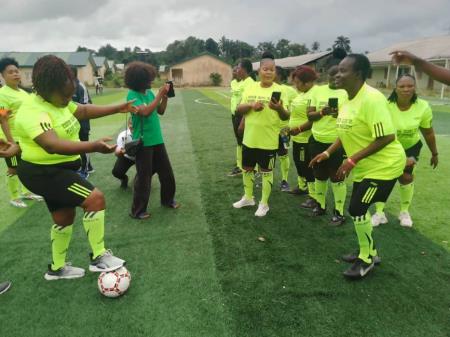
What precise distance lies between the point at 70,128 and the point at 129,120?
1918mm

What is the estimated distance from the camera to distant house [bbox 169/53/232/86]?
2333 inches

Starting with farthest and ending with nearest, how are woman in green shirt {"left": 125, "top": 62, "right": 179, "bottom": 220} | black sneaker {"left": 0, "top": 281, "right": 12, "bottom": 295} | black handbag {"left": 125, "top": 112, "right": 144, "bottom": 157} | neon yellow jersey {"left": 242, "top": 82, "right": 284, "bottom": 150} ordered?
1. neon yellow jersey {"left": 242, "top": 82, "right": 284, "bottom": 150}
2. woman in green shirt {"left": 125, "top": 62, "right": 179, "bottom": 220}
3. black handbag {"left": 125, "top": 112, "right": 144, "bottom": 157}
4. black sneaker {"left": 0, "top": 281, "right": 12, "bottom": 295}

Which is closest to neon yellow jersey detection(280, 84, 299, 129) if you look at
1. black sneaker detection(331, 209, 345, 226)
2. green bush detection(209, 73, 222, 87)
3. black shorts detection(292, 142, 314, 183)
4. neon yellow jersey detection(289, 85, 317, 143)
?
neon yellow jersey detection(289, 85, 317, 143)

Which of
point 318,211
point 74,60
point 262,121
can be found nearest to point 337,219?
point 318,211

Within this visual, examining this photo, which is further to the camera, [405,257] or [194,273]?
[405,257]

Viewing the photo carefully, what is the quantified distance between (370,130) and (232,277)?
206 cm

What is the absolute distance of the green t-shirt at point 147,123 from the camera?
508cm

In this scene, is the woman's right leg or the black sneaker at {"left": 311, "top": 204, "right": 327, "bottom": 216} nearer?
the woman's right leg

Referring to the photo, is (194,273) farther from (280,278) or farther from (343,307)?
(343,307)

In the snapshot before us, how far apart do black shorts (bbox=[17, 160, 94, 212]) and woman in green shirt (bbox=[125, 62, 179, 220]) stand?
161 cm

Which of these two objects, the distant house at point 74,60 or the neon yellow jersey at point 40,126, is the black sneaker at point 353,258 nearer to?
the neon yellow jersey at point 40,126

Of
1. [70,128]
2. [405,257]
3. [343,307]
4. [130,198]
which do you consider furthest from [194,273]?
[130,198]

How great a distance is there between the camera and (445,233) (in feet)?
16.1

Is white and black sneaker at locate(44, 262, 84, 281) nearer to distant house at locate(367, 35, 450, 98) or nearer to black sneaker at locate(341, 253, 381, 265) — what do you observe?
black sneaker at locate(341, 253, 381, 265)
